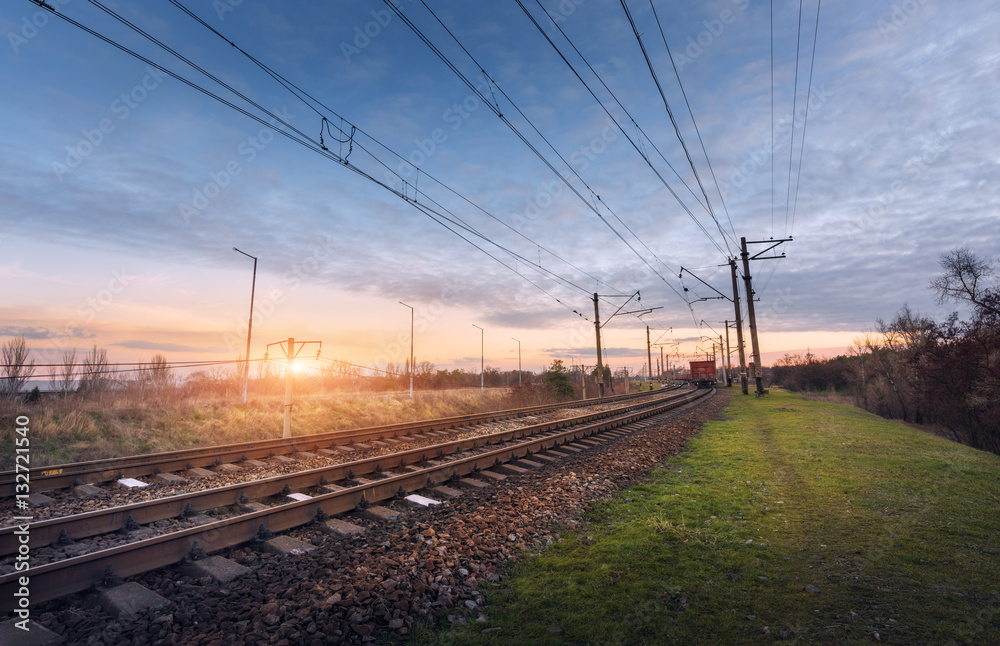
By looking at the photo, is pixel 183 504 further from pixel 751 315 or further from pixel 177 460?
pixel 751 315

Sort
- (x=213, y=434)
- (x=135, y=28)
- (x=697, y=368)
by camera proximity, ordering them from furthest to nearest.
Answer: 1. (x=697, y=368)
2. (x=213, y=434)
3. (x=135, y=28)

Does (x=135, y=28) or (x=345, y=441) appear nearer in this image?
(x=135, y=28)

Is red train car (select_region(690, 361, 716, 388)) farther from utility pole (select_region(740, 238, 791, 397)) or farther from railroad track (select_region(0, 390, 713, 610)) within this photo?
railroad track (select_region(0, 390, 713, 610))

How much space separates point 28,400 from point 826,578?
2173cm

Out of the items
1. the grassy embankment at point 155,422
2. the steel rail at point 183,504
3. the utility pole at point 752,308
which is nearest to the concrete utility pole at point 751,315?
the utility pole at point 752,308

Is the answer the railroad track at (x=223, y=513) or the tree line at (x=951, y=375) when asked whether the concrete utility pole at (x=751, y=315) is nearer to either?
the tree line at (x=951, y=375)

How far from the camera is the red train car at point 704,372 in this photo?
65812 mm

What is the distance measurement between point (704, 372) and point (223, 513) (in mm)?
68112

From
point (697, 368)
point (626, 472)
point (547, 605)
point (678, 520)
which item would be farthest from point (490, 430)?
point (697, 368)

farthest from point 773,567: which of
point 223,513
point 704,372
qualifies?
point 704,372

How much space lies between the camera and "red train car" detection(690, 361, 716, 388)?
2591 inches

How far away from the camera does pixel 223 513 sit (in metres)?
7.13

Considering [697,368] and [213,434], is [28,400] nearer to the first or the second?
[213,434]

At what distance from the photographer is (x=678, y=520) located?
22.6ft
